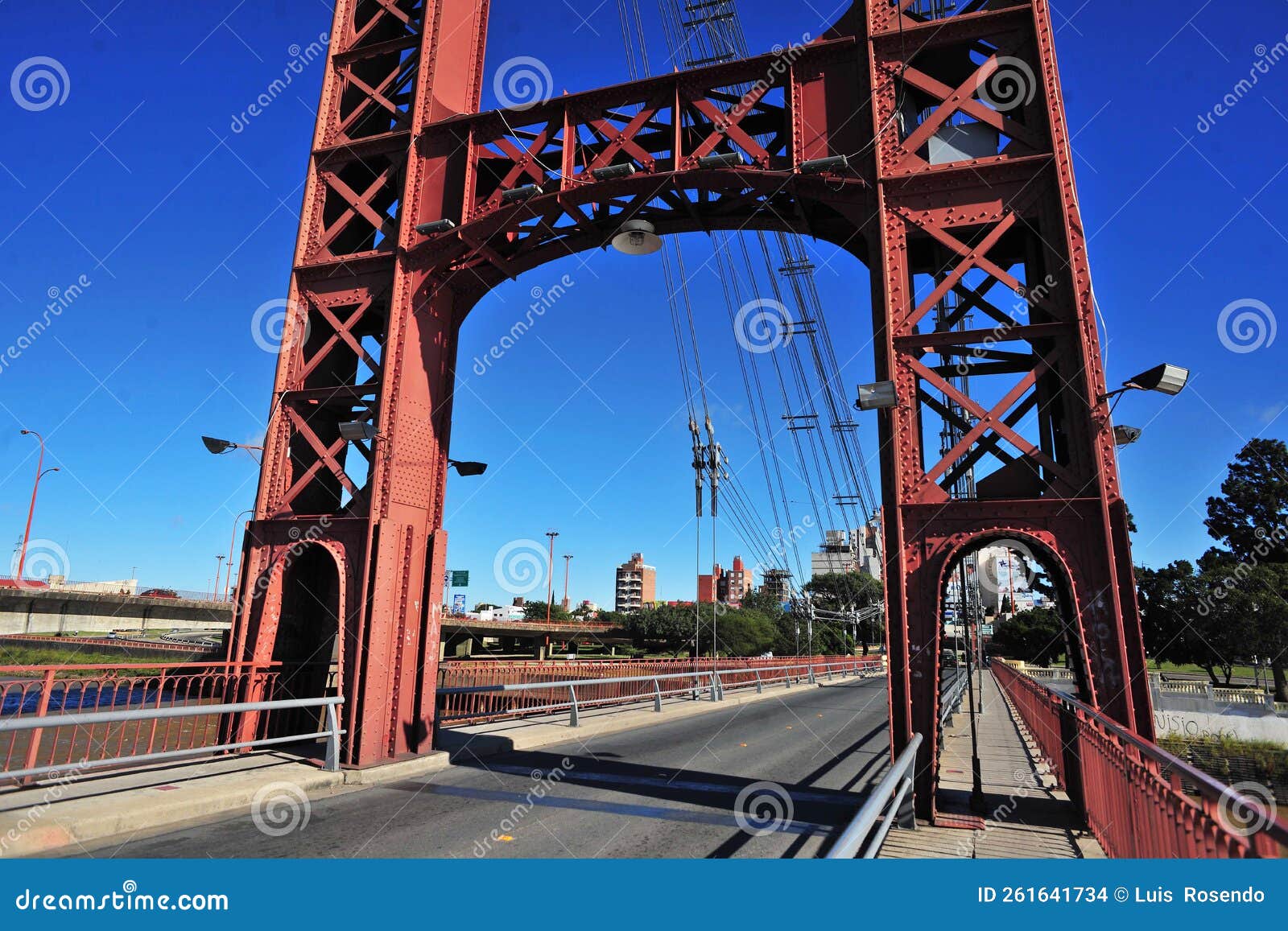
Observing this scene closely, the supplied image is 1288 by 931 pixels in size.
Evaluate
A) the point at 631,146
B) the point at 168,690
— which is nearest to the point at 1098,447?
the point at 631,146

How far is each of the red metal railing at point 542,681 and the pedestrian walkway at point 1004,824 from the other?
27.5 feet

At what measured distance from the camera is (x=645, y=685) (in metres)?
23.8

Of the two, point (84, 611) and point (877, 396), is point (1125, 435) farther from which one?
point (84, 611)

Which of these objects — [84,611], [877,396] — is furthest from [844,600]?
[877,396]

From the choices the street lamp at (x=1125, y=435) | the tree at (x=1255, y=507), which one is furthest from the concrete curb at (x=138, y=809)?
the tree at (x=1255, y=507)

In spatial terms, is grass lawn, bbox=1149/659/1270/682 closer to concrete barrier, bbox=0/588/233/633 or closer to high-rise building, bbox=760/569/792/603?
high-rise building, bbox=760/569/792/603

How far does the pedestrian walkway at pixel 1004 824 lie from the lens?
20.3 ft

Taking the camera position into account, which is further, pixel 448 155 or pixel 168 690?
pixel 168 690

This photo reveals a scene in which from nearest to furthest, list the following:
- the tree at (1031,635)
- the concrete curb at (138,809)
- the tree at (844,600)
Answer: the concrete curb at (138,809), the tree at (1031,635), the tree at (844,600)

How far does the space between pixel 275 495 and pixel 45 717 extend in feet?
17.4

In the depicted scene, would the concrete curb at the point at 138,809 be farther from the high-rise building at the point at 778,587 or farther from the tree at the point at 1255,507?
the high-rise building at the point at 778,587

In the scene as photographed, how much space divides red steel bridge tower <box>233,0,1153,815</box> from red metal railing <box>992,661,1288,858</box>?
2.48 feet

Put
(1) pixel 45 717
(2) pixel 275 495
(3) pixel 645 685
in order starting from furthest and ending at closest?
(3) pixel 645 685 < (2) pixel 275 495 < (1) pixel 45 717

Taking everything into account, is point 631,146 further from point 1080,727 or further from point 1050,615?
point 1050,615
